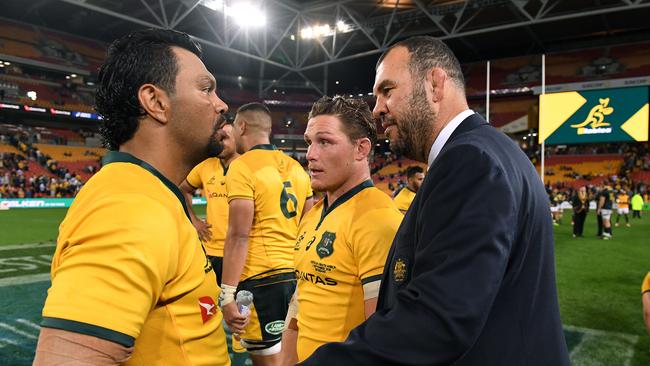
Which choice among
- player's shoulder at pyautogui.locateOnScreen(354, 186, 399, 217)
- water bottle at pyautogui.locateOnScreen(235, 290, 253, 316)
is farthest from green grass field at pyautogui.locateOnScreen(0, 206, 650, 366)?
player's shoulder at pyautogui.locateOnScreen(354, 186, 399, 217)

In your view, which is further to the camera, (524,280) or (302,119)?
(302,119)

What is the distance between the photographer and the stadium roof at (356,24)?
2267 centimetres

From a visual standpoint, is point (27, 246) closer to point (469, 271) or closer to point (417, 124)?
point (417, 124)

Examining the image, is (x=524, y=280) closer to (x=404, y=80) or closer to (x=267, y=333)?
(x=404, y=80)

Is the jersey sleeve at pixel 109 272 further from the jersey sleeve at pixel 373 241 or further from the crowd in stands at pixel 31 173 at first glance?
the crowd in stands at pixel 31 173

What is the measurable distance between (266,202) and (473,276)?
8.68ft

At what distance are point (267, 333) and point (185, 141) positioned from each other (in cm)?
244

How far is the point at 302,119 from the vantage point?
4644cm

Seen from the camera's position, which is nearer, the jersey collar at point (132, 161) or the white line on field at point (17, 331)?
the jersey collar at point (132, 161)

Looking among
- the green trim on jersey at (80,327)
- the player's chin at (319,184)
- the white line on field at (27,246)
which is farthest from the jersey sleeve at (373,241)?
the white line on field at (27,246)

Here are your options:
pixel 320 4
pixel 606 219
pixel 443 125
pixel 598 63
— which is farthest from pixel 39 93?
pixel 598 63

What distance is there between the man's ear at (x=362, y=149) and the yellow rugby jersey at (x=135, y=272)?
4.06 ft

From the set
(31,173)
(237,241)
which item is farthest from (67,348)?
(31,173)

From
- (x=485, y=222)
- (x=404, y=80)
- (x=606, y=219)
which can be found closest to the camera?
(x=485, y=222)
